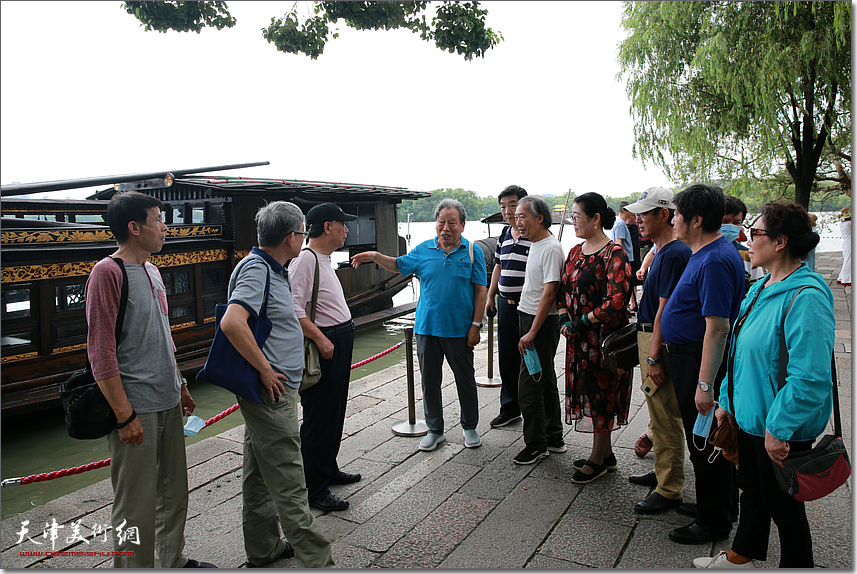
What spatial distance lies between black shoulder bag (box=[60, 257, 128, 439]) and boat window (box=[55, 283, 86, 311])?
17.4 feet

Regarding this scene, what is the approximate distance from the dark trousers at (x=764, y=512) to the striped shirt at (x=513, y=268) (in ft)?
7.68

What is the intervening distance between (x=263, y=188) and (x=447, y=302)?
23.1 feet

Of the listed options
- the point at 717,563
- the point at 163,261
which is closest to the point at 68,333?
the point at 163,261

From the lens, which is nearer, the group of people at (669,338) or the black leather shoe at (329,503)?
the group of people at (669,338)

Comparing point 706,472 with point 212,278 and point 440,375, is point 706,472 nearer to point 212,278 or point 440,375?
point 440,375

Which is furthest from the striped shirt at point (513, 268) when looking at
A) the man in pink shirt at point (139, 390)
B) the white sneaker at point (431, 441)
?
the man in pink shirt at point (139, 390)

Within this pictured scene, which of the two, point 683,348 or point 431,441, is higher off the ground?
point 683,348

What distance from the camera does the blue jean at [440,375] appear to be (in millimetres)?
4016

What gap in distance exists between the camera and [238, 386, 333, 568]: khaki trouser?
2.45 m

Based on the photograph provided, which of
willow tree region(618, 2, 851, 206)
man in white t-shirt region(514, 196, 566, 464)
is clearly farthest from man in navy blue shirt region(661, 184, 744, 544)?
willow tree region(618, 2, 851, 206)

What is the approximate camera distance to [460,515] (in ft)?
10.1

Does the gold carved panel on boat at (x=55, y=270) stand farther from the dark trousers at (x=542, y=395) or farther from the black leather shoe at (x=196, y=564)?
the dark trousers at (x=542, y=395)

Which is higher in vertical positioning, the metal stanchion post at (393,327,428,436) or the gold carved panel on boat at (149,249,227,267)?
the gold carved panel on boat at (149,249,227,267)

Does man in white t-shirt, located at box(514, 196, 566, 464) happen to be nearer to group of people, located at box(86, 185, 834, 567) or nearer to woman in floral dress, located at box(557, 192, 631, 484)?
group of people, located at box(86, 185, 834, 567)
